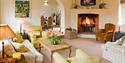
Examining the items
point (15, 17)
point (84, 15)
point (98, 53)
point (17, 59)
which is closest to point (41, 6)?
point (15, 17)

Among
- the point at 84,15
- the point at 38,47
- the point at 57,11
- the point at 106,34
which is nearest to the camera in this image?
the point at 38,47

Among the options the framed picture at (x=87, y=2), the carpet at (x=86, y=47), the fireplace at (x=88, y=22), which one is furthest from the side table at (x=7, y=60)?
the framed picture at (x=87, y=2)

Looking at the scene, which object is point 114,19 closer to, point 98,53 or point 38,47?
point 98,53

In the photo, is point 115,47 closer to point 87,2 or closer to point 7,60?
point 7,60

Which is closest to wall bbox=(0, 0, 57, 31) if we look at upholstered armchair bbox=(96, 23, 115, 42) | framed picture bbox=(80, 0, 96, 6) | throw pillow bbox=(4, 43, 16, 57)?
framed picture bbox=(80, 0, 96, 6)

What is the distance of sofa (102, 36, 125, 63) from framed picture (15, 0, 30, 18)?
606 centimetres

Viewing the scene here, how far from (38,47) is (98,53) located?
2553 mm

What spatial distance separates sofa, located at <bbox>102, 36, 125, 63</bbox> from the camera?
737cm

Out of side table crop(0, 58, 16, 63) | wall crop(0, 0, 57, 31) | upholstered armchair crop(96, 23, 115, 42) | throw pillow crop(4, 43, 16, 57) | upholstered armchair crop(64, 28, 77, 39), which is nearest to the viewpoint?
side table crop(0, 58, 16, 63)

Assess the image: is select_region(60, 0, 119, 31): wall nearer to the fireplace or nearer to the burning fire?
the fireplace

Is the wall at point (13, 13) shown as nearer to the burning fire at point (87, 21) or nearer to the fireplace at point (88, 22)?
the fireplace at point (88, 22)

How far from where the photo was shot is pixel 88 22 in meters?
13.6

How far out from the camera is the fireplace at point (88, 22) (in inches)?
533

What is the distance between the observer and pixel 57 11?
611 inches
